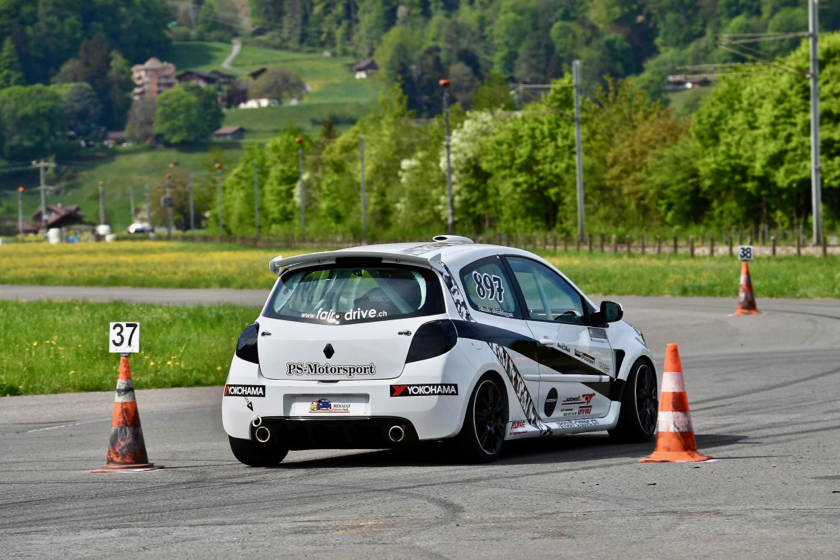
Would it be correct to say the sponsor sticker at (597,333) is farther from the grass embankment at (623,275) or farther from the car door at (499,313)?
the grass embankment at (623,275)

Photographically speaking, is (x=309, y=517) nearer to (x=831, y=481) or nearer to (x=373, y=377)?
(x=373, y=377)

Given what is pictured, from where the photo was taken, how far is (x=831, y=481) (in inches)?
370

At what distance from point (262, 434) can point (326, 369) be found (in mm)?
648

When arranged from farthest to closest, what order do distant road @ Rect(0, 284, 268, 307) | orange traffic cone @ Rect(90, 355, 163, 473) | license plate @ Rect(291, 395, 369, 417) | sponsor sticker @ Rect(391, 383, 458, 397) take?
distant road @ Rect(0, 284, 268, 307), orange traffic cone @ Rect(90, 355, 163, 473), license plate @ Rect(291, 395, 369, 417), sponsor sticker @ Rect(391, 383, 458, 397)

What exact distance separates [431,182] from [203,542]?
340 ft

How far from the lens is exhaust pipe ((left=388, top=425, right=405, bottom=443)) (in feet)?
34.0

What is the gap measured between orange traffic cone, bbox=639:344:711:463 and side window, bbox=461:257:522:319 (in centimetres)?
122

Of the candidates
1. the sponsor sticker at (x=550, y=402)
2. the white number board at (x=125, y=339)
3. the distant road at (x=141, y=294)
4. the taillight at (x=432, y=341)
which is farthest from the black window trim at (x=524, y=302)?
the distant road at (x=141, y=294)

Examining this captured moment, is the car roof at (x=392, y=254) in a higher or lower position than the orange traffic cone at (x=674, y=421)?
higher

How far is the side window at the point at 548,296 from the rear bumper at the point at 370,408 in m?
1.42

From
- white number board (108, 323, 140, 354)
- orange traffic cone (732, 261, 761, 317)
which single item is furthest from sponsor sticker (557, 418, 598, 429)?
orange traffic cone (732, 261, 761, 317)

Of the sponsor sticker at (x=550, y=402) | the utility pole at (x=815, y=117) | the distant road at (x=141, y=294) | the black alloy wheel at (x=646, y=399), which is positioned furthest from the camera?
the utility pole at (x=815, y=117)

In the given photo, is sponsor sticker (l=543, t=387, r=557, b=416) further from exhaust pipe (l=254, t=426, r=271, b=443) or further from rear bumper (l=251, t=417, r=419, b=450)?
exhaust pipe (l=254, t=426, r=271, b=443)

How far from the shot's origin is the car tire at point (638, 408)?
39.8 ft
